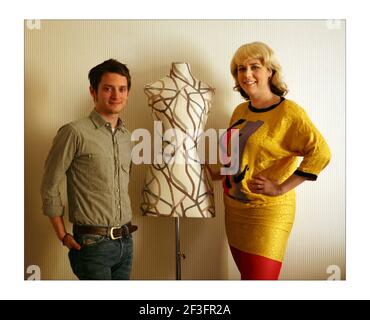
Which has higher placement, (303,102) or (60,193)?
(303,102)

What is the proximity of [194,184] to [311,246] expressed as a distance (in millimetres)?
632

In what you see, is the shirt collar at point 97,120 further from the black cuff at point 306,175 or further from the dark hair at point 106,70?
the black cuff at point 306,175

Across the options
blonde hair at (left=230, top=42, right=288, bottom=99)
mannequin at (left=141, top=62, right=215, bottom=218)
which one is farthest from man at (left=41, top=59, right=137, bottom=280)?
blonde hair at (left=230, top=42, right=288, bottom=99)

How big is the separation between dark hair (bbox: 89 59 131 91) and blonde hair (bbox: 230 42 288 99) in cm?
49

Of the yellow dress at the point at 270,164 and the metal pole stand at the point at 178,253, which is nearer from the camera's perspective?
the yellow dress at the point at 270,164

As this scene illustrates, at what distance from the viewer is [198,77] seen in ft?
6.88

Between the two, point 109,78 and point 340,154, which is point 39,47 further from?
point 340,154

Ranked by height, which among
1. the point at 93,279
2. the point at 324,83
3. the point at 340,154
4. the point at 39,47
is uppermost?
the point at 39,47

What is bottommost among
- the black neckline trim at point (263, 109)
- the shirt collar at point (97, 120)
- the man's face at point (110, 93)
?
the shirt collar at point (97, 120)

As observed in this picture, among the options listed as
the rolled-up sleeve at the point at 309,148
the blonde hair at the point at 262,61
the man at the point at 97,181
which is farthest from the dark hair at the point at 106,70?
the rolled-up sleeve at the point at 309,148

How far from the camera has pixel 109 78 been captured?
206 centimetres

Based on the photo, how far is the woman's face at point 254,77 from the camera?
2047mm

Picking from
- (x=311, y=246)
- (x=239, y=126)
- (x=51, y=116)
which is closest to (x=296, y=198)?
(x=311, y=246)

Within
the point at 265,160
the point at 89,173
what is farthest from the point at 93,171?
the point at 265,160
